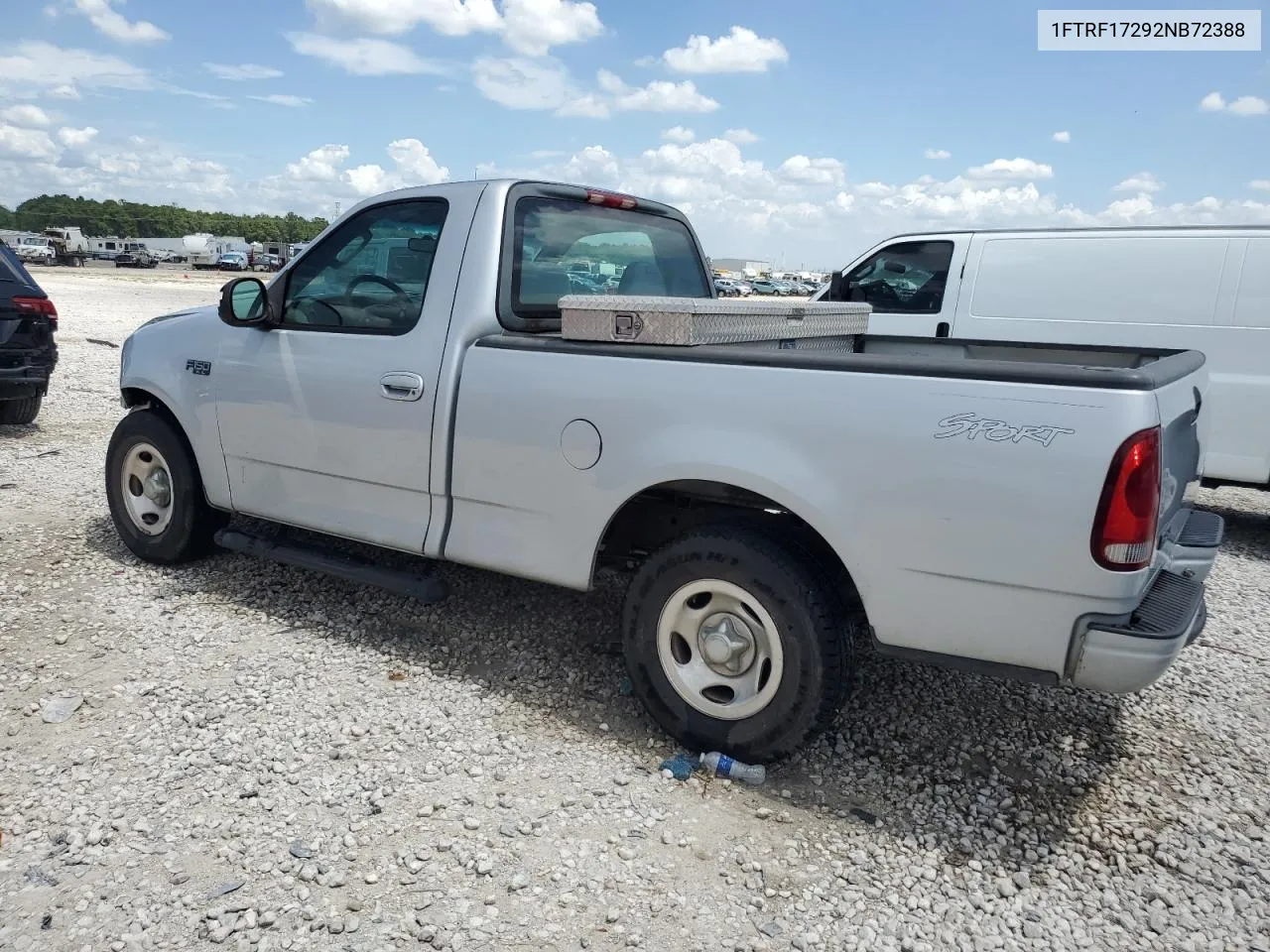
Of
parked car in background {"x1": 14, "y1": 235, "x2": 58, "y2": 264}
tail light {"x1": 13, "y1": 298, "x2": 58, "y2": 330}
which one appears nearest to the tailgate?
tail light {"x1": 13, "y1": 298, "x2": 58, "y2": 330}

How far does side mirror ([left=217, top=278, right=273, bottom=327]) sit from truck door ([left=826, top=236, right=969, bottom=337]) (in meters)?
5.32

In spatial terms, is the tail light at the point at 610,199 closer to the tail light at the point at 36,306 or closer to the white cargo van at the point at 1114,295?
the white cargo van at the point at 1114,295

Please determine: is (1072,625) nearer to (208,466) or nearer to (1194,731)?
(1194,731)

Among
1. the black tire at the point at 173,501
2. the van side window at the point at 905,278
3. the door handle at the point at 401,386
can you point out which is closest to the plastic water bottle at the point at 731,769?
the door handle at the point at 401,386

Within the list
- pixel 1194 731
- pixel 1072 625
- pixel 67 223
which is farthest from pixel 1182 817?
pixel 67 223

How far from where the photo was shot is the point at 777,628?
10.2 ft

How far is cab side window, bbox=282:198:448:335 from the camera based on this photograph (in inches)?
158

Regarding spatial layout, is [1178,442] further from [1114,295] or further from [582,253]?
[1114,295]

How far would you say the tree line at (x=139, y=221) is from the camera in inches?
5295

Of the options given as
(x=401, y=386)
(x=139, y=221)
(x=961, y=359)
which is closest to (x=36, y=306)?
(x=401, y=386)

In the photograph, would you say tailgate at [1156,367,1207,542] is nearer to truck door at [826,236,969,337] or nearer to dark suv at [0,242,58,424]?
truck door at [826,236,969,337]

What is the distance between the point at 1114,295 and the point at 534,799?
614 centimetres

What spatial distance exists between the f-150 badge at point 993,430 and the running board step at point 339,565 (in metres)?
2.26

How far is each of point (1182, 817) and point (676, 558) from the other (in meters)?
1.92
